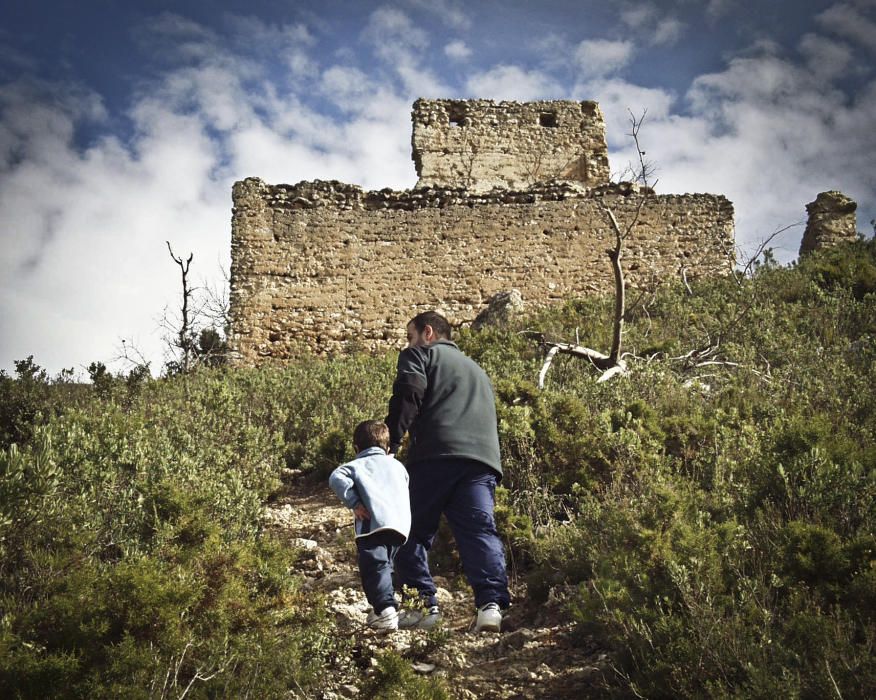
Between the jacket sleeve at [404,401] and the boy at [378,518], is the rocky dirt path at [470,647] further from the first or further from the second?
the jacket sleeve at [404,401]

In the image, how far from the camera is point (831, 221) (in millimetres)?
17391

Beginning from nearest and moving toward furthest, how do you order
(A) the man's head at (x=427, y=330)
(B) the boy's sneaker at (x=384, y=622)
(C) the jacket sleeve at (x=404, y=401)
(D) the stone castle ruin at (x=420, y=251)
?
(B) the boy's sneaker at (x=384, y=622) < (C) the jacket sleeve at (x=404, y=401) < (A) the man's head at (x=427, y=330) < (D) the stone castle ruin at (x=420, y=251)

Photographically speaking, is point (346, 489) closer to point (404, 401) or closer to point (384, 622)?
point (404, 401)

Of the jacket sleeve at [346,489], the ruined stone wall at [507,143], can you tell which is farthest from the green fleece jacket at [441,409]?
the ruined stone wall at [507,143]

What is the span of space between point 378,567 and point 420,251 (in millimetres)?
10840

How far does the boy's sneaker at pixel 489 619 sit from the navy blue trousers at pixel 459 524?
8 cm

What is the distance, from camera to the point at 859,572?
11.3 feet

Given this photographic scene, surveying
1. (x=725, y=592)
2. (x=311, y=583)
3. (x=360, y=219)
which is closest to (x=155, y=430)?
(x=311, y=583)

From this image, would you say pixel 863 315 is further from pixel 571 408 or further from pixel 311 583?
pixel 311 583

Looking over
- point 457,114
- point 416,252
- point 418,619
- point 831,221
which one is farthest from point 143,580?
point 831,221

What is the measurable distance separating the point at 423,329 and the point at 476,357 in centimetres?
592

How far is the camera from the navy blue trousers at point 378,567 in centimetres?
404

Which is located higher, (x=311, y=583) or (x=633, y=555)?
(x=633, y=555)

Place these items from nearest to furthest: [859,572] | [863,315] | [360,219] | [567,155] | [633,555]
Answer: [859,572] < [633,555] < [863,315] < [360,219] < [567,155]
